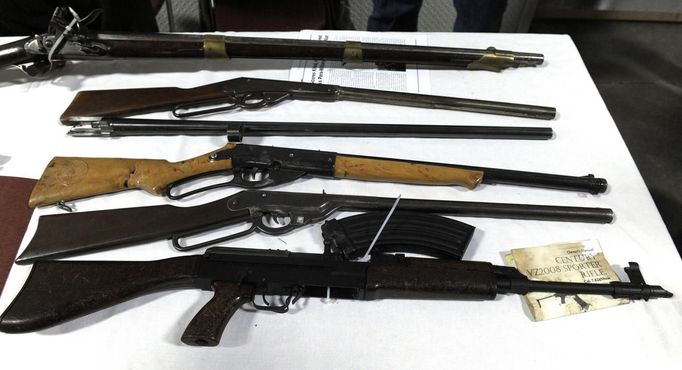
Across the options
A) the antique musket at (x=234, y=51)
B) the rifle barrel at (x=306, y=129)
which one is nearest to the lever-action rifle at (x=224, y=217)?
the rifle barrel at (x=306, y=129)

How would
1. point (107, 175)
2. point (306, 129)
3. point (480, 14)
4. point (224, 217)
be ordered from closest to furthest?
point (224, 217) < point (107, 175) < point (306, 129) < point (480, 14)

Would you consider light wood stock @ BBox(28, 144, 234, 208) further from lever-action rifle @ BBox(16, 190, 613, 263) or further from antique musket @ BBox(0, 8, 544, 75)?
antique musket @ BBox(0, 8, 544, 75)

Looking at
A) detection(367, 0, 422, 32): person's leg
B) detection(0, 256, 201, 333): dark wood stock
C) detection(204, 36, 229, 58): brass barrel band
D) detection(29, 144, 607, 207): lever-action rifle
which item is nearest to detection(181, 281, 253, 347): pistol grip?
detection(0, 256, 201, 333): dark wood stock

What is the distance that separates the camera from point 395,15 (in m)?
2.70

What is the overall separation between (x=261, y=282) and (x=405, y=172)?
2.08 ft

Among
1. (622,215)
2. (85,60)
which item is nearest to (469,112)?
(622,215)

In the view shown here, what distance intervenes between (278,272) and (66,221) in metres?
0.72

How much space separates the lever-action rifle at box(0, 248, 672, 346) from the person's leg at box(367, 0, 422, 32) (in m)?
1.76

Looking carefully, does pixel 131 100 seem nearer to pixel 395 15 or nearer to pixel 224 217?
pixel 224 217

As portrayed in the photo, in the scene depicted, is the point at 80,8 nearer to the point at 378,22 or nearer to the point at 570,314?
the point at 378,22

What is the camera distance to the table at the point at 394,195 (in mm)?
1326

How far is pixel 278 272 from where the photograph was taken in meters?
1.36

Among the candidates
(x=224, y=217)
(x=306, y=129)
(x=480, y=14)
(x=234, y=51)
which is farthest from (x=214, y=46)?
(x=480, y=14)

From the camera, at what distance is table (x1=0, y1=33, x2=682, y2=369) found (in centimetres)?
133
